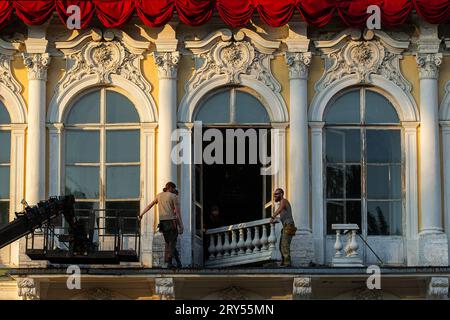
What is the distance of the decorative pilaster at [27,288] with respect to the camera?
1283 inches

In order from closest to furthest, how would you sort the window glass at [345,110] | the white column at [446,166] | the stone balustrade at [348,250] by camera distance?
the stone balustrade at [348,250]
the white column at [446,166]
the window glass at [345,110]

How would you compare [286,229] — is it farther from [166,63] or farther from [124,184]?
[166,63]

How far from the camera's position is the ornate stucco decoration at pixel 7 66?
34406 millimetres

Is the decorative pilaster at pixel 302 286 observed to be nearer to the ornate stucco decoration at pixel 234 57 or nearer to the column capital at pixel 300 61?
the ornate stucco decoration at pixel 234 57

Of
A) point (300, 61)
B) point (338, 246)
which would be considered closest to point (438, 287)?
point (338, 246)

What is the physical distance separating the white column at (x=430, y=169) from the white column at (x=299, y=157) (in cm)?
210

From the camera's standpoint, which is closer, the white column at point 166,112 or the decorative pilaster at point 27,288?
the decorative pilaster at point 27,288

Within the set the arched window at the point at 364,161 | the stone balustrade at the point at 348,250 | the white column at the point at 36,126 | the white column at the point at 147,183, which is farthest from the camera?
Answer: the arched window at the point at 364,161

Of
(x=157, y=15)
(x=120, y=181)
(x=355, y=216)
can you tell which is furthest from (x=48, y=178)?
(x=355, y=216)

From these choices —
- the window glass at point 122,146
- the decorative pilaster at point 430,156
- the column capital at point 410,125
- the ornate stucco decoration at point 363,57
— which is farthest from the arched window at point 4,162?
the decorative pilaster at point 430,156

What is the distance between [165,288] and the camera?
3256 centimetres

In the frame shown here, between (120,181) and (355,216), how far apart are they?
4.43 m

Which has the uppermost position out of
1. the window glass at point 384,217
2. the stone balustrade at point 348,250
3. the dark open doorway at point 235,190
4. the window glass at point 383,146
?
the window glass at point 383,146

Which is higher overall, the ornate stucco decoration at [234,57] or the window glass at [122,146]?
the ornate stucco decoration at [234,57]
